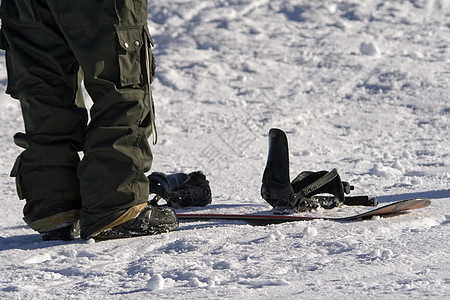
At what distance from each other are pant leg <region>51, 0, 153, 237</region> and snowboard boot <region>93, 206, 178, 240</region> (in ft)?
0.29

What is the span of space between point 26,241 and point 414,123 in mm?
4198

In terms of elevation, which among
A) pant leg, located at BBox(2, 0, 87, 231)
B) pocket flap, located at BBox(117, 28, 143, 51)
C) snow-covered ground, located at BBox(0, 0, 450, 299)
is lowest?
snow-covered ground, located at BBox(0, 0, 450, 299)

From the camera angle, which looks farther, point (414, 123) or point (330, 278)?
point (414, 123)

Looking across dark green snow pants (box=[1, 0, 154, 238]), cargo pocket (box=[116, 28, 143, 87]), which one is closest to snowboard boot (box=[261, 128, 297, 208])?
dark green snow pants (box=[1, 0, 154, 238])

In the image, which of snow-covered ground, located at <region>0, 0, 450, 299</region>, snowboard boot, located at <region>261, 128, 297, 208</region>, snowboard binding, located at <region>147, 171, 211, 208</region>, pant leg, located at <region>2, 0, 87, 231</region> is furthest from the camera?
snowboard binding, located at <region>147, 171, 211, 208</region>

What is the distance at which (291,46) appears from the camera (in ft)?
30.2

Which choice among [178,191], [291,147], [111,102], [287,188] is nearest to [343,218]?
[287,188]

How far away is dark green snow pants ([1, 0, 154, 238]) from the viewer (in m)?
2.77

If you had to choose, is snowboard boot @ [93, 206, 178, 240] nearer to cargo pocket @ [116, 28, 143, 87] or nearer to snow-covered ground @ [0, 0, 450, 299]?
snow-covered ground @ [0, 0, 450, 299]

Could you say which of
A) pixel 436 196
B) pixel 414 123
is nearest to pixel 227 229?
pixel 436 196

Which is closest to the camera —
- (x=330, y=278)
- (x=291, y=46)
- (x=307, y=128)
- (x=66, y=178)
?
(x=330, y=278)

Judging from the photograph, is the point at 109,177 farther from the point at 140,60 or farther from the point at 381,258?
the point at 381,258

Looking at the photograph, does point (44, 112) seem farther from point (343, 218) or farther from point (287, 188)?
point (343, 218)

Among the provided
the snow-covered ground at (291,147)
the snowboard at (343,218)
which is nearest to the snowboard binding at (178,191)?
the snow-covered ground at (291,147)
